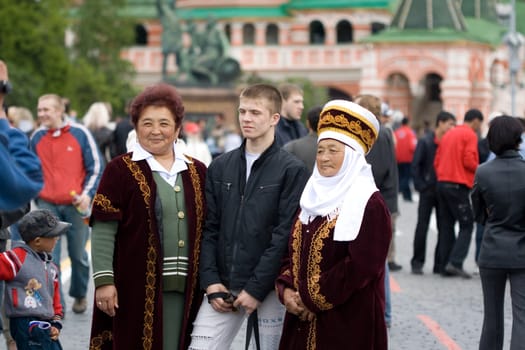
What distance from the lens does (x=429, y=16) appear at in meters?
53.2

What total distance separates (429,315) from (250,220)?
520cm

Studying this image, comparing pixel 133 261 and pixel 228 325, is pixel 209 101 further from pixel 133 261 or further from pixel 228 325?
pixel 133 261

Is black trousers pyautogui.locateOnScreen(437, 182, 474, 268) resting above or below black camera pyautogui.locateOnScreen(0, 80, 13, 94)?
below

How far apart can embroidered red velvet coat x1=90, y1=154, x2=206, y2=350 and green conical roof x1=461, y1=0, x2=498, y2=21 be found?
176 feet

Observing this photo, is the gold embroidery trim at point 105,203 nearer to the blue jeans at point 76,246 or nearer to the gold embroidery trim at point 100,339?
the gold embroidery trim at point 100,339

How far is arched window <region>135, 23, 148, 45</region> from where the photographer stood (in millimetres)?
72188

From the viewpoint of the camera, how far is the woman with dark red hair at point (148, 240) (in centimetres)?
650

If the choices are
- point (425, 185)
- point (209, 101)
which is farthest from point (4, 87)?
point (209, 101)

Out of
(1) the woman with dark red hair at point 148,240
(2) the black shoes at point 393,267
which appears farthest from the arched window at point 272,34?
(1) the woman with dark red hair at point 148,240

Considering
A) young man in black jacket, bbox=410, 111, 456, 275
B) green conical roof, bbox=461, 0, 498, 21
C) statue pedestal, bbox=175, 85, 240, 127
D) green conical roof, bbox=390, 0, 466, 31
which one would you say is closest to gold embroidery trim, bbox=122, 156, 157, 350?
young man in black jacket, bbox=410, 111, 456, 275

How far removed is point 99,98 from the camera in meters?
55.0

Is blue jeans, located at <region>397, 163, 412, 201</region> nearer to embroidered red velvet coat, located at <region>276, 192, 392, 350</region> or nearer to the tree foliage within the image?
the tree foliage

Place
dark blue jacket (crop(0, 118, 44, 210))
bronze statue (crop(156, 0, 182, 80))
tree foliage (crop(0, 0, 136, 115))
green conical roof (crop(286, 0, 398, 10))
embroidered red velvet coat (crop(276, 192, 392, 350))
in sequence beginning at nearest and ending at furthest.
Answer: dark blue jacket (crop(0, 118, 44, 210)) → embroidered red velvet coat (crop(276, 192, 392, 350)) → tree foliage (crop(0, 0, 136, 115)) → bronze statue (crop(156, 0, 182, 80)) → green conical roof (crop(286, 0, 398, 10))

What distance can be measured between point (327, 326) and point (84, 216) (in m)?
4.87
